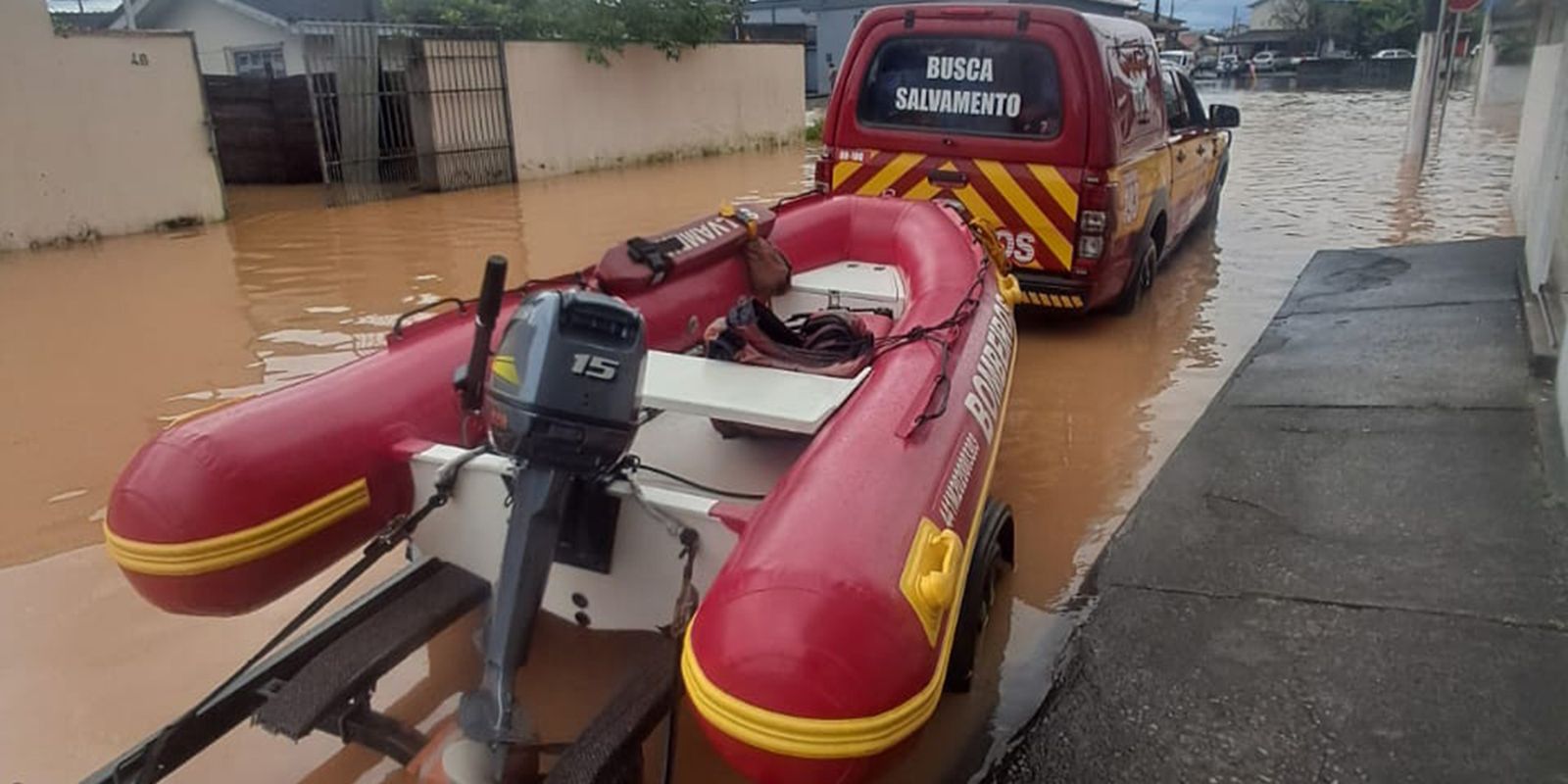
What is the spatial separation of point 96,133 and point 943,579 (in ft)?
35.2

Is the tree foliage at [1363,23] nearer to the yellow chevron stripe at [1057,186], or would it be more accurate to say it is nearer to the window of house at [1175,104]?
the window of house at [1175,104]

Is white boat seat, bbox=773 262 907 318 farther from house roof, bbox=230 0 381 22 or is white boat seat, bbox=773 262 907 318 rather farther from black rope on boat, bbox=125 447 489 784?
house roof, bbox=230 0 381 22

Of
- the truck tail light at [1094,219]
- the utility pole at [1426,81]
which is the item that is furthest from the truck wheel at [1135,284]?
the utility pole at [1426,81]

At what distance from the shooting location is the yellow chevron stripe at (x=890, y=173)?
6.06 meters

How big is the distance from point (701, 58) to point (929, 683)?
16.6m

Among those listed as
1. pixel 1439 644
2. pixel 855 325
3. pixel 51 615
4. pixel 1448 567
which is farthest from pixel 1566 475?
pixel 51 615

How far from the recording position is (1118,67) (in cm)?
587

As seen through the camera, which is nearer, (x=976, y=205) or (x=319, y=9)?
(x=976, y=205)

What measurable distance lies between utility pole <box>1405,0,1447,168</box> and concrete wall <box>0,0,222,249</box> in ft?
47.0

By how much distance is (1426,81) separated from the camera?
14.0 meters

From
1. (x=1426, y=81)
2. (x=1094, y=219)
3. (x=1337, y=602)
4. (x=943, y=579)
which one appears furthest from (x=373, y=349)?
(x=1426, y=81)

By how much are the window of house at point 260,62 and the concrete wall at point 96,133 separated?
931 centimetres

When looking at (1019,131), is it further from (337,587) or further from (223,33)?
(223,33)

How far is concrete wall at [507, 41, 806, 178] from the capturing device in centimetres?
1458
